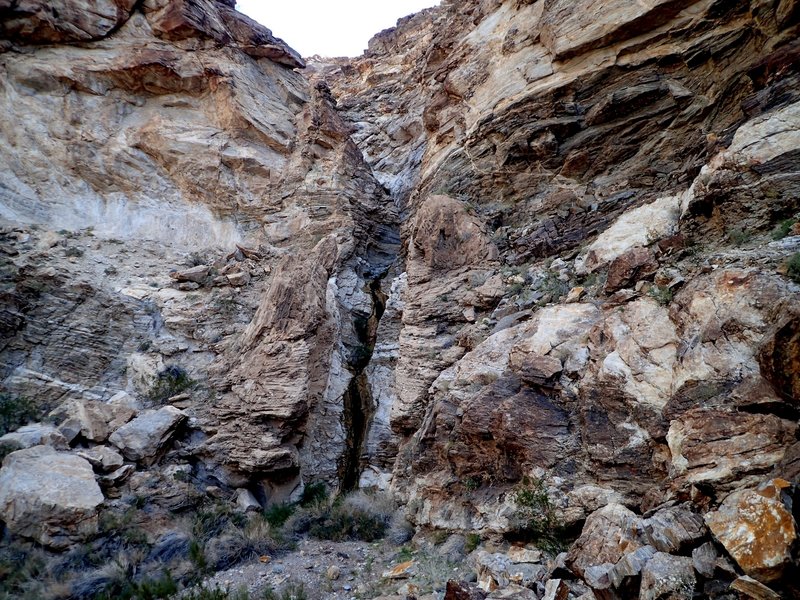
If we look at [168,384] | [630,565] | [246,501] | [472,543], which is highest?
[168,384]

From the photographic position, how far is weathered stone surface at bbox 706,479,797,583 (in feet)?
10.5

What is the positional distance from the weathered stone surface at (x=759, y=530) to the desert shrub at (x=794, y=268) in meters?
→ 2.67

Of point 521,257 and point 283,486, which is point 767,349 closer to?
point 521,257

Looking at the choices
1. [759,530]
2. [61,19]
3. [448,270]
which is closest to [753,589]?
[759,530]

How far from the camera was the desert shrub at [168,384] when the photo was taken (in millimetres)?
11398

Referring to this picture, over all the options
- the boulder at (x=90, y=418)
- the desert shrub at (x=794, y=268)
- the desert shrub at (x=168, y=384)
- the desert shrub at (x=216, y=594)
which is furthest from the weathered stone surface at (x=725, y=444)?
the boulder at (x=90, y=418)

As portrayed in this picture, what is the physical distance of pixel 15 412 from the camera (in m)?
10.4

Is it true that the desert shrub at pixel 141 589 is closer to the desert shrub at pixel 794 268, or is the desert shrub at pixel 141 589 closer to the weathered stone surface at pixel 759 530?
the weathered stone surface at pixel 759 530

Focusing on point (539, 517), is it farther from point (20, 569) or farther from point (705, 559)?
point (20, 569)

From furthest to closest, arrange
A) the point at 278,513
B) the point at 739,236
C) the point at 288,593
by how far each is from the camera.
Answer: the point at 278,513 → the point at 288,593 → the point at 739,236

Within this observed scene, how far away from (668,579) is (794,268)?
12.5 feet

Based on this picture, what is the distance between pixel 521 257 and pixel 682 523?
6.92m

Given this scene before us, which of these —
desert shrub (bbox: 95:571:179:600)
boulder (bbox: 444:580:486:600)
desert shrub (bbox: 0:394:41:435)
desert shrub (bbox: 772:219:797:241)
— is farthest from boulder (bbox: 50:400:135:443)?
desert shrub (bbox: 772:219:797:241)

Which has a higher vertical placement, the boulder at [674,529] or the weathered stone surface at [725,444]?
the weathered stone surface at [725,444]
